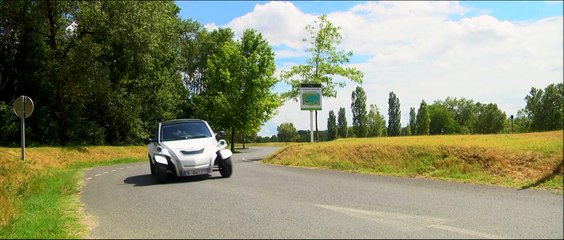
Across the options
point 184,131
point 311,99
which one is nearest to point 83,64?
point 311,99

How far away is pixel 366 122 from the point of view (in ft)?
237

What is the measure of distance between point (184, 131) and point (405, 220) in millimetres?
5898

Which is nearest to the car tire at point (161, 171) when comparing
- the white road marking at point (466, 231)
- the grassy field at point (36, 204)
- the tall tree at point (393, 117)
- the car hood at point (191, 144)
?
the car hood at point (191, 144)

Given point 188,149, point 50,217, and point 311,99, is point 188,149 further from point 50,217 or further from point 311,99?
point 311,99

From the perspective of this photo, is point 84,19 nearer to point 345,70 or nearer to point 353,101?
point 345,70

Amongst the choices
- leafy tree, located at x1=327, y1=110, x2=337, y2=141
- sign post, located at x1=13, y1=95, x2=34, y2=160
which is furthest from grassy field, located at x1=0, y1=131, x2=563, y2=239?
leafy tree, located at x1=327, y1=110, x2=337, y2=141

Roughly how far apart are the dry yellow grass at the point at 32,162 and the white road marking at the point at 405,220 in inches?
278

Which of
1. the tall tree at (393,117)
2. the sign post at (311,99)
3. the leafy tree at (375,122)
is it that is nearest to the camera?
the sign post at (311,99)

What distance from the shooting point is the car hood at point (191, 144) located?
32.6 feet

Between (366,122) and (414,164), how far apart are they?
59.3 meters

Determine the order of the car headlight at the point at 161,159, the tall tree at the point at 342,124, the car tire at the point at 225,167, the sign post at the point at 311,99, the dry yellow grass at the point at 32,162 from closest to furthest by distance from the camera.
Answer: the car headlight at the point at 161,159 < the car tire at the point at 225,167 < the dry yellow grass at the point at 32,162 < the sign post at the point at 311,99 < the tall tree at the point at 342,124

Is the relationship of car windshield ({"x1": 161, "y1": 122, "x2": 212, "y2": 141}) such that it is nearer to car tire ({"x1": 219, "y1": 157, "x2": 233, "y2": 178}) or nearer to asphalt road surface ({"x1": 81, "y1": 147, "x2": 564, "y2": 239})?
car tire ({"x1": 219, "y1": 157, "x2": 233, "y2": 178})

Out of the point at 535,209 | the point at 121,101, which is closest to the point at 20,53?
the point at 121,101

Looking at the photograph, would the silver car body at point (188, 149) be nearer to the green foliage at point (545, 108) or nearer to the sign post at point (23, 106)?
the green foliage at point (545, 108)
